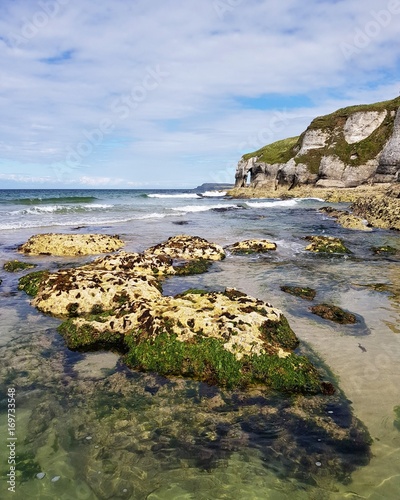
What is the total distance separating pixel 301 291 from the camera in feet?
36.1

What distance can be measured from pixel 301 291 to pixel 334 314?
2.05 meters

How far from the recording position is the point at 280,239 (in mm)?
23266

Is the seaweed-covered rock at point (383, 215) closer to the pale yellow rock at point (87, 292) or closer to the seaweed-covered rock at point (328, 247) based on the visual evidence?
the seaweed-covered rock at point (328, 247)

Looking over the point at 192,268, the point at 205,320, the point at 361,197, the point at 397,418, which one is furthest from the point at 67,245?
the point at 361,197

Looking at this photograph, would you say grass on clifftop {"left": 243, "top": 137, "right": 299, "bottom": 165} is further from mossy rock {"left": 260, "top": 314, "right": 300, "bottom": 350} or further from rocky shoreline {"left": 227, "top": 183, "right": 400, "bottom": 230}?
mossy rock {"left": 260, "top": 314, "right": 300, "bottom": 350}

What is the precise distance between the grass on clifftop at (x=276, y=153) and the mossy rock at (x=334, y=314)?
286 feet

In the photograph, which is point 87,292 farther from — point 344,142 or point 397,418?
point 344,142

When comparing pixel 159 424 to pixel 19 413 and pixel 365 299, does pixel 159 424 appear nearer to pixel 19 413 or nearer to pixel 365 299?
pixel 19 413

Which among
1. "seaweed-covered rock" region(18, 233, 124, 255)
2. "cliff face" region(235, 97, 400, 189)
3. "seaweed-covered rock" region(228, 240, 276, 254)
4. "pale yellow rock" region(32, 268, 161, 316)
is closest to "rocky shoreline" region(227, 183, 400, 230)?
"cliff face" region(235, 97, 400, 189)

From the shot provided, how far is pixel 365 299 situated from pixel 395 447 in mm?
6327

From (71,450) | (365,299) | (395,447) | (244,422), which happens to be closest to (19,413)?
(71,450)

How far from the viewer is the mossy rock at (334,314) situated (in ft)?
28.6

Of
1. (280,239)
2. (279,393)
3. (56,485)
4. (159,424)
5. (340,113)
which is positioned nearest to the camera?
(56,485)

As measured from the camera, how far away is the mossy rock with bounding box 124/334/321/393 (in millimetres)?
6098
